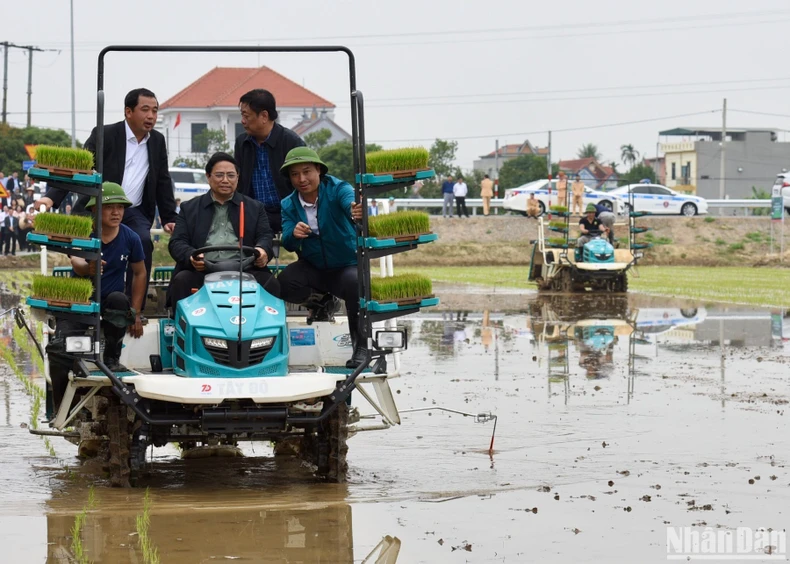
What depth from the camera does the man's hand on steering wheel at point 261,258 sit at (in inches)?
374

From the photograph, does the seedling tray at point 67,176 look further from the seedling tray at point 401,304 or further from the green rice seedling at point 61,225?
the seedling tray at point 401,304

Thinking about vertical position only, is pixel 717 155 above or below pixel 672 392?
above

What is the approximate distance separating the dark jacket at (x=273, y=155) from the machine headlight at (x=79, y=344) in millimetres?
2476

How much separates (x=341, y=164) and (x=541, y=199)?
1370cm

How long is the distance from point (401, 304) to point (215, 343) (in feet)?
4.29

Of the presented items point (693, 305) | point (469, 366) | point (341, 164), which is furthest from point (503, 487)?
point (341, 164)

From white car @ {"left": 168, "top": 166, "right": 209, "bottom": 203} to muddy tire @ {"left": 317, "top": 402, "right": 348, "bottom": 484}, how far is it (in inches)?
1467

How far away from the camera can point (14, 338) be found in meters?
19.5

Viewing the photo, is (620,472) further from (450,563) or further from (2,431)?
(2,431)

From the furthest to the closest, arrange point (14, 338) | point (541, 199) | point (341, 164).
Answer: point (341, 164), point (541, 199), point (14, 338)

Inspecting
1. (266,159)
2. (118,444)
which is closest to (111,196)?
(118,444)

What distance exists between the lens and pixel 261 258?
31.2ft

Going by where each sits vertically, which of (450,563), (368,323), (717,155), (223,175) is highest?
(717,155)

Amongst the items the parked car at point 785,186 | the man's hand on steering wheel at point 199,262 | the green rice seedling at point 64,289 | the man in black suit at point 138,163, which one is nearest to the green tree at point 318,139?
the parked car at point 785,186
